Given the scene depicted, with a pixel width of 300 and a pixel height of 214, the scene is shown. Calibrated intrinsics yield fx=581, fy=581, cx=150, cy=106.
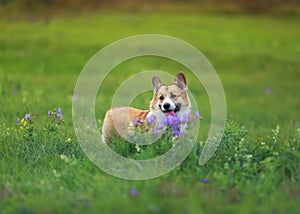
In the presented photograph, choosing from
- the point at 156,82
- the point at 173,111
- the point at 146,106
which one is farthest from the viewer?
the point at 146,106

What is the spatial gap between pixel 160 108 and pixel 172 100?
189 millimetres

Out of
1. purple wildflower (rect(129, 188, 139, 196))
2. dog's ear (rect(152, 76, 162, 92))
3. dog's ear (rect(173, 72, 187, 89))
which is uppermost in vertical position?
dog's ear (rect(152, 76, 162, 92))

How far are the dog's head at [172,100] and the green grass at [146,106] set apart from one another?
1.75 ft

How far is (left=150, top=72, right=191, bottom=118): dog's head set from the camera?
7400 millimetres

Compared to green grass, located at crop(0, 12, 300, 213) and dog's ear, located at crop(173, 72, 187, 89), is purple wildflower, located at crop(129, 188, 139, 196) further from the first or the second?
dog's ear, located at crop(173, 72, 187, 89)

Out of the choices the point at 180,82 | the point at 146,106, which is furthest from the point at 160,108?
the point at 146,106

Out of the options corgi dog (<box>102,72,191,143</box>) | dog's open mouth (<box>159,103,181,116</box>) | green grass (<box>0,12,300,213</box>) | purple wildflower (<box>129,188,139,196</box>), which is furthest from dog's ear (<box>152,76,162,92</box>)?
purple wildflower (<box>129,188,139,196</box>)

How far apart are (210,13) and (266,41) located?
277 inches

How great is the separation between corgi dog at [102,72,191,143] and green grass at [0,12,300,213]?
0.53 m

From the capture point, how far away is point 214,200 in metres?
5.15

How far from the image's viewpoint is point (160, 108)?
7.51 m

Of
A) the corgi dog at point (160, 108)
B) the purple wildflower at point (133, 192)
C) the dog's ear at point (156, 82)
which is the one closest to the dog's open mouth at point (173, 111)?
the corgi dog at point (160, 108)

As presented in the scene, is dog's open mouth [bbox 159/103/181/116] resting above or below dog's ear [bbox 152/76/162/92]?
below

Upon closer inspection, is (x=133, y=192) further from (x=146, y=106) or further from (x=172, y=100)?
(x=146, y=106)
